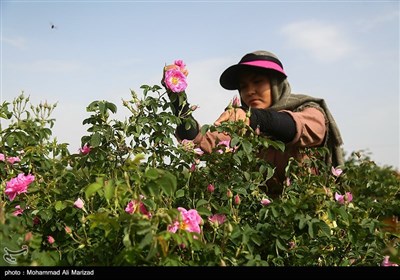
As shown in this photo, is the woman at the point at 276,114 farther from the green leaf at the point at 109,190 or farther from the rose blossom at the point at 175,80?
the green leaf at the point at 109,190

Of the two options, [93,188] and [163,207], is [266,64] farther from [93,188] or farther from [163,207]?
[93,188]

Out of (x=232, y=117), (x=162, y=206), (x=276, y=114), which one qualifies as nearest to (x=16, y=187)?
(x=162, y=206)

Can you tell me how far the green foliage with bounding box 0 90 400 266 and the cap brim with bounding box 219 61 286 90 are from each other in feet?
2.00

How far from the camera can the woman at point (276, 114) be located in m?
2.47

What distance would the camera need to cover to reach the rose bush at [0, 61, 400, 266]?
54.4 inches

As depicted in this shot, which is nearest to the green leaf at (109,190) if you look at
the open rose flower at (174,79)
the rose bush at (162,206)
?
the rose bush at (162,206)

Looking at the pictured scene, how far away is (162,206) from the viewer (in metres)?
1.66

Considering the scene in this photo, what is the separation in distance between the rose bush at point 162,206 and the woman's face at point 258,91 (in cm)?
52

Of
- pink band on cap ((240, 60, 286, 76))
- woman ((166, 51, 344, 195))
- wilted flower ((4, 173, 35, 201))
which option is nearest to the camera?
wilted flower ((4, 173, 35, 201))

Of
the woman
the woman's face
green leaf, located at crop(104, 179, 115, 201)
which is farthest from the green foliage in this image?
the woman's face

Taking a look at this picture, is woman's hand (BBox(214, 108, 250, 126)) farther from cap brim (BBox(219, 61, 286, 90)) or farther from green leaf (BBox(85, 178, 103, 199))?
green leaf (BBox(85, 178, 103, 199))

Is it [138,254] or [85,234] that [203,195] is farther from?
[138,254]

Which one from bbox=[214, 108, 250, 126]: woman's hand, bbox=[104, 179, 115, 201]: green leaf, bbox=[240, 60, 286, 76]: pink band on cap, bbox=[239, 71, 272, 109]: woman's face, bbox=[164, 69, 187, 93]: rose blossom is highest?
bbox=[240, 60, 286, 76]: pink band on cap

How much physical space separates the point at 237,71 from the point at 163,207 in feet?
5.07
